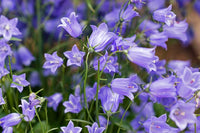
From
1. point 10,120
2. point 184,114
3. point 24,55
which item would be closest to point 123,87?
point 184,114

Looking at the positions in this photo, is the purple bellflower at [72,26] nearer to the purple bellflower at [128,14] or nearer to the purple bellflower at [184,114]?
the purple bellflower at [128,14]

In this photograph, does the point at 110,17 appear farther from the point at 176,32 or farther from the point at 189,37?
the point at 189,37

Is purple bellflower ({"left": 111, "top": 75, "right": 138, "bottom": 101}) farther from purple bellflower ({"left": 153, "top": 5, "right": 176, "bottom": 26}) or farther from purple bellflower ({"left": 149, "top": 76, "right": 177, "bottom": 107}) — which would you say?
purple bellflower ({"left": 153, "top": 5, "right": 176, "bottom": 26})

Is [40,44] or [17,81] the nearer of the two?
[17,81]

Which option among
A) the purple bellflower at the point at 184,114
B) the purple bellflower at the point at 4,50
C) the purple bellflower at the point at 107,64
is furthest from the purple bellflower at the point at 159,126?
the purple bellflower at the point at 4,50

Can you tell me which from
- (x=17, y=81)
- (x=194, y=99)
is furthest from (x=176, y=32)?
(x=17, y=81)
